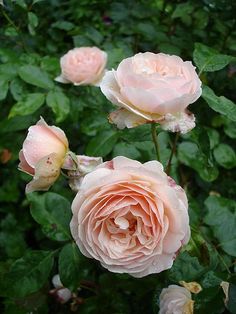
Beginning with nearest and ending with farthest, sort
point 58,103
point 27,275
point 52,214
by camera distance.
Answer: point 27,275, point 52,214, point 58,103

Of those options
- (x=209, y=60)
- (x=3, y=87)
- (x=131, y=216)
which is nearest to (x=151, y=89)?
(x=131, y=216)

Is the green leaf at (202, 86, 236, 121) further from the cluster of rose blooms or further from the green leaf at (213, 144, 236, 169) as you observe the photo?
the green leaf at (213, 144, 236, 169)

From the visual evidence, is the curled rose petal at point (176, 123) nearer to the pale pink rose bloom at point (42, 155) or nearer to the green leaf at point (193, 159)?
the pale pink rose bloom at point (42, 155)

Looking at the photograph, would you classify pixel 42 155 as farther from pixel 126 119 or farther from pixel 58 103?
pixel 58 103

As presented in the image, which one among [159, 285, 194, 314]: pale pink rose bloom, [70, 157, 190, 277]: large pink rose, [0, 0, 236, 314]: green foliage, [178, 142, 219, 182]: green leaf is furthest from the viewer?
[178, 142, 219, 182]: green leaf

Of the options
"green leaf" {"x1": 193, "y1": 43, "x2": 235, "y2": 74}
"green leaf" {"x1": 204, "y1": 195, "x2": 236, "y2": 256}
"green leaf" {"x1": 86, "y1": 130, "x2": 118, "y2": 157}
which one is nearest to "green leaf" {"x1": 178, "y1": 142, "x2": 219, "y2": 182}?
"green leaf" {"x1": 204, "y1": 195, "x2": 236, "y2": 256}

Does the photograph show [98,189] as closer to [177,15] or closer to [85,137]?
[85,137]

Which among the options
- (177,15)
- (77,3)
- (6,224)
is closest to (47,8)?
(77,3)
